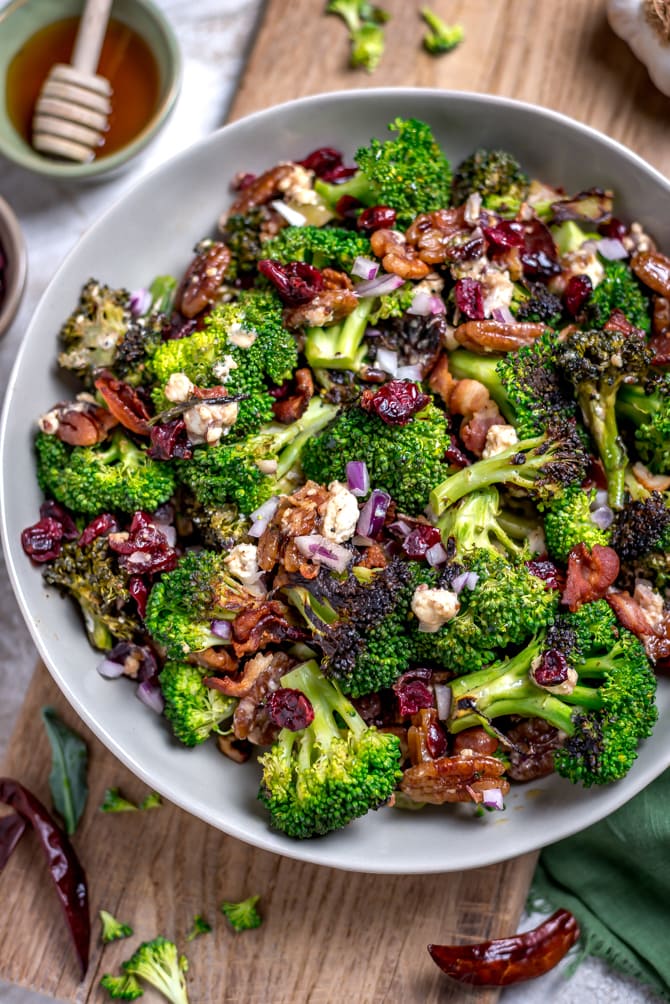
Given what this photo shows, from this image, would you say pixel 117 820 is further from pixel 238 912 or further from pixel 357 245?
pixel 357 245

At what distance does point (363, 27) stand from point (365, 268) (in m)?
1.28

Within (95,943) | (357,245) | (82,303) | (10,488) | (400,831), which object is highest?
(357,245)

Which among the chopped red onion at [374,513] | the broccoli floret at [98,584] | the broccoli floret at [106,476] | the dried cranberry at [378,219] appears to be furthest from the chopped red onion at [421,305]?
the broccoli floret at [98,584]

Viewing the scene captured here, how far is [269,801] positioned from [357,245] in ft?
6.19

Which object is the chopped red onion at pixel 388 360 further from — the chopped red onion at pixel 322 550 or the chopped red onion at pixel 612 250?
the chopped red onion at pixel 612 250

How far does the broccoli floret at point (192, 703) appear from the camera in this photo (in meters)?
3.08

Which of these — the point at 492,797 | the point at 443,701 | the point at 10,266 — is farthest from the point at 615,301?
the point at 10,266

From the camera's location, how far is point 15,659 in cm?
394

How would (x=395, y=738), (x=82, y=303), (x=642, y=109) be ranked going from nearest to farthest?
(x=395, y=738) < (x=82, y=303) < (x=642, y=109)

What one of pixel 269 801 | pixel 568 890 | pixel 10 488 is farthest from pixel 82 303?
pixel 568 890

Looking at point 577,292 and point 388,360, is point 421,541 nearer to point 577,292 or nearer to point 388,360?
point 388,360

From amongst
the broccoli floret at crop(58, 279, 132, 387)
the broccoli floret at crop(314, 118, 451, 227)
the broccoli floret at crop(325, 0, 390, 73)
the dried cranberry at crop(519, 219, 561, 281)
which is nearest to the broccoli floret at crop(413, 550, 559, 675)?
the dried cranberry at crop(519, 219, 561, 281)

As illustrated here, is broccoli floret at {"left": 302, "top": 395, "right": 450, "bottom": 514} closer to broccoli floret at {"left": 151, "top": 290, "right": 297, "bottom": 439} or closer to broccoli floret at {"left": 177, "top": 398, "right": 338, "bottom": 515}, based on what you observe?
broccoli floret at {"left": 177, "top": 398, "right": 338, "bottom": 515}

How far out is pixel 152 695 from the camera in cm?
325
